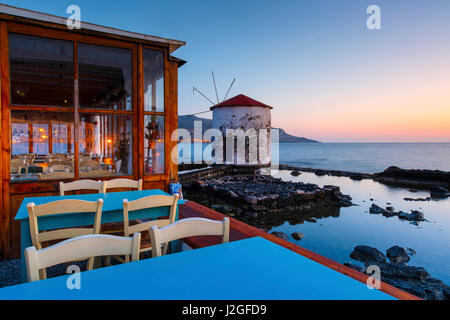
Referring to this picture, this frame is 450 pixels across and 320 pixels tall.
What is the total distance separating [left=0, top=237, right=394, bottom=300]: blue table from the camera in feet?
3.52

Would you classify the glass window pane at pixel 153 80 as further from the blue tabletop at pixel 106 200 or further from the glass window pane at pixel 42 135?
the glass window pane at pixel 42 135

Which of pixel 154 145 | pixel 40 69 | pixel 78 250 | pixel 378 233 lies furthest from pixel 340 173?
pixel 78 250

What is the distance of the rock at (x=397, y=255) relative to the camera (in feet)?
22.4

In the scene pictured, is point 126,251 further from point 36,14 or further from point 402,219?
point 402,219

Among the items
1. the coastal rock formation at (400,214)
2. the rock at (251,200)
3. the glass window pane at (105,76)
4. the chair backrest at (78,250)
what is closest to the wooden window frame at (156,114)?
the glass window pane at (105,76)

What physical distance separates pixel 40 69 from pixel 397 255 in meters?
10.4

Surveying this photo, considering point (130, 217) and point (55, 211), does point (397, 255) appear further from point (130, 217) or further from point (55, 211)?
point (55, 211)

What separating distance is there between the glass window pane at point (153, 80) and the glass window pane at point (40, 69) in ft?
3.90

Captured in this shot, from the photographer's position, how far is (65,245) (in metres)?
1.32

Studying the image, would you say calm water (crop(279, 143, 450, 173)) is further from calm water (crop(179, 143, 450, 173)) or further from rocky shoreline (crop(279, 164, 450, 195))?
rocky shoreline (crop(279, 164, 450, 195))

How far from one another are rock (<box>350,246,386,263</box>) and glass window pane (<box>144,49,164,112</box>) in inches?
230

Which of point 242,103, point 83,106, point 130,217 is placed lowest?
point 130,217

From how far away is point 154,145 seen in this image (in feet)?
16.7
